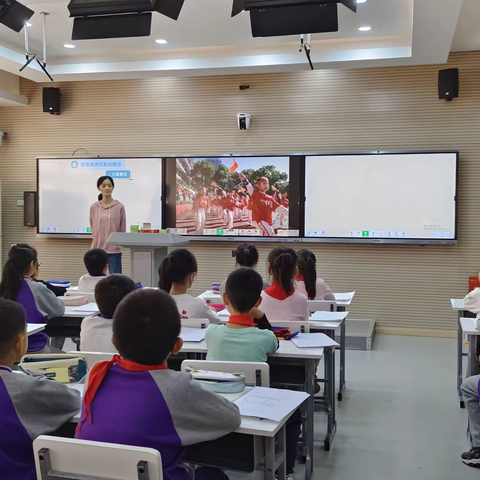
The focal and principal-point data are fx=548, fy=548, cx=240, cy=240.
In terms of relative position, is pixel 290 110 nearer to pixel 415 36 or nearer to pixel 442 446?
pixel 415 36

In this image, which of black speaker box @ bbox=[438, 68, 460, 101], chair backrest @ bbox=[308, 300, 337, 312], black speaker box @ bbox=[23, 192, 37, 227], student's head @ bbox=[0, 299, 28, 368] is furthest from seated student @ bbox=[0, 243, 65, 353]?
black speaker box @ bbox=[438, 68, 460, 101]

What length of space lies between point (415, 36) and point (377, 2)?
49 centimetres

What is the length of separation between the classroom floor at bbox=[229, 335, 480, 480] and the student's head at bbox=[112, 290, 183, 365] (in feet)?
5.36

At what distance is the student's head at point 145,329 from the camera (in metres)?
1.58

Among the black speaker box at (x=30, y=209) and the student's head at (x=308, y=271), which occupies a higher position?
the black speaker box at (x=30, y=209)

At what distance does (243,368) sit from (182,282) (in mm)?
1151

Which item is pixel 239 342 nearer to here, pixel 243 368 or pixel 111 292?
pixel 243 368

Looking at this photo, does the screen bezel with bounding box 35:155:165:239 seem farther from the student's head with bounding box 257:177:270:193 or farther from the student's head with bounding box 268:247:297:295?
the student's head with bounding box 268:247:297:295

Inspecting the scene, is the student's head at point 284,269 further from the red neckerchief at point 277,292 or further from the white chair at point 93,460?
the white chair at point 93,460

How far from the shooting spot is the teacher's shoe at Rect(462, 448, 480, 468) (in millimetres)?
3088

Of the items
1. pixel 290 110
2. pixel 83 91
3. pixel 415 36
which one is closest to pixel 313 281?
pixel 415 36

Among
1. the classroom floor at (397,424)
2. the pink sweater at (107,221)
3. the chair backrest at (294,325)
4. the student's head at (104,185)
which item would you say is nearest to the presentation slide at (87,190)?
the pink sweater at (107,221)

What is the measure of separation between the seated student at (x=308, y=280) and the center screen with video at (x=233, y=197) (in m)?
2.31

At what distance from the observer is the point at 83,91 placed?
24.5 feet
